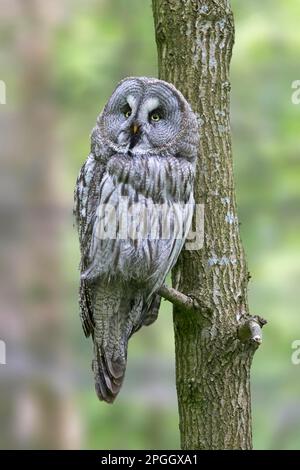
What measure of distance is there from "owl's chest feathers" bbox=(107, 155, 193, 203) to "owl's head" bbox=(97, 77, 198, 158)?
2.2 inches

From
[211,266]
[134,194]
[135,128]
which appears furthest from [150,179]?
[211,266]

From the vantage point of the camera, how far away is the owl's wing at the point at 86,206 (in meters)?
3.22

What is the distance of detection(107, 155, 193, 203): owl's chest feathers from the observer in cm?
315

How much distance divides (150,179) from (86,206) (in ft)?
0.88

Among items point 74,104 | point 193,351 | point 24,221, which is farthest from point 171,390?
point 193,351

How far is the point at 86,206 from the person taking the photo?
10.7 ft

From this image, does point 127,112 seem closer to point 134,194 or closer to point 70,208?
point 134,194

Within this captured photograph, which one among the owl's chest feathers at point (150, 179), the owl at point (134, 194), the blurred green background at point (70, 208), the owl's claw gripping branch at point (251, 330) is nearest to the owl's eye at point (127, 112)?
the owl at point (134, 194)

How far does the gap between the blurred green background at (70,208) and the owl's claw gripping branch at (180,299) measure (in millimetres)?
4253

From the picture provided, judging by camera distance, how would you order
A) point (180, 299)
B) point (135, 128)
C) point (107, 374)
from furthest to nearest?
point (107, 374)
point (135, 128)
point (180, 299)

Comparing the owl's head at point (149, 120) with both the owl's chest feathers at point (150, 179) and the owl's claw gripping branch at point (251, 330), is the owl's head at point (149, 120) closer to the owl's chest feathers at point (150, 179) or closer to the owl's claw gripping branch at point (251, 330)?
the owl's chest feathers at point (150, 179)

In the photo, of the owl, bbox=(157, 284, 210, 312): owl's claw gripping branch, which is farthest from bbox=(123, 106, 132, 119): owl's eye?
bbox=(157, 284, 210, 312): owl's claw gripping branch

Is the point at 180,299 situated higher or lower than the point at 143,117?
lower

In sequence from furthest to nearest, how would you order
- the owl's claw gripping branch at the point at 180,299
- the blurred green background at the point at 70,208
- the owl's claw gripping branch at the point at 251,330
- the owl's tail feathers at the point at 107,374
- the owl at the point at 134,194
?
the blurred green background at the point at 70,208 < the owl's tail feathers at the point at 107,374 < the owl at the point at 134,194 < the owl's claw gripping branch at the point at 180,299 < the owl's claw gripping branch at the point at 251,330
